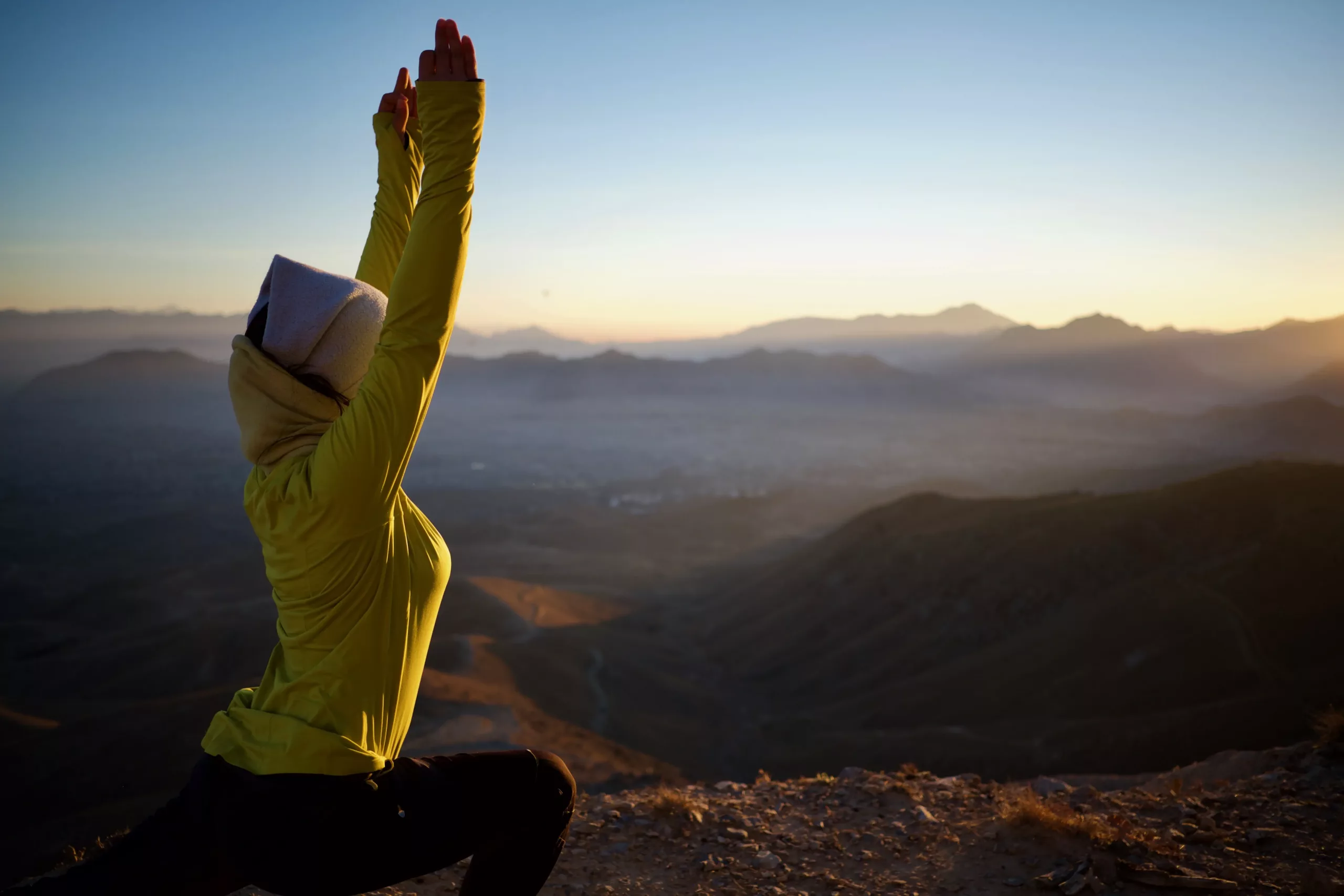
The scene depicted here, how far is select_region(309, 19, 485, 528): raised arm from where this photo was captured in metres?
1.41

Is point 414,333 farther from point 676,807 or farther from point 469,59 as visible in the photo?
point 676,807

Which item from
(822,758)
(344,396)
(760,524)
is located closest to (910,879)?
(344,396)

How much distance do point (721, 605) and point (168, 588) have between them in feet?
106

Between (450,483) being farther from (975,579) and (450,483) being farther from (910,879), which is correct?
(910,879)

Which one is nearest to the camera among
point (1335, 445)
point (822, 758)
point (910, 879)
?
point (910, 879)

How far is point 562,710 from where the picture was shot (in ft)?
75.6

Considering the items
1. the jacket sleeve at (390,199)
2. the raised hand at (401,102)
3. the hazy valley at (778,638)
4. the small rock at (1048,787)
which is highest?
the raised hand at (401,102)

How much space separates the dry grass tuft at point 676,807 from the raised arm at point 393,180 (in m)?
3.94

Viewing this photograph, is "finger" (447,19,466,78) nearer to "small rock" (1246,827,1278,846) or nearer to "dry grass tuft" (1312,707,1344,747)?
"small rock" (1246,827,1278,846)

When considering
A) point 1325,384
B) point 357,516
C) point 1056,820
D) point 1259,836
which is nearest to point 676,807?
point 1056,820

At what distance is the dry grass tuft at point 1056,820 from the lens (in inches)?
165

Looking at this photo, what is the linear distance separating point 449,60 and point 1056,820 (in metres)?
4.69

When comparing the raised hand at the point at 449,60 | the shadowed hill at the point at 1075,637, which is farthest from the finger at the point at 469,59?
the shadowed hill at the point at 1075,637

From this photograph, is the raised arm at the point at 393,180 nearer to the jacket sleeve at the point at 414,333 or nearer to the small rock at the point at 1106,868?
the jacket sleeve at the point at 414,333
